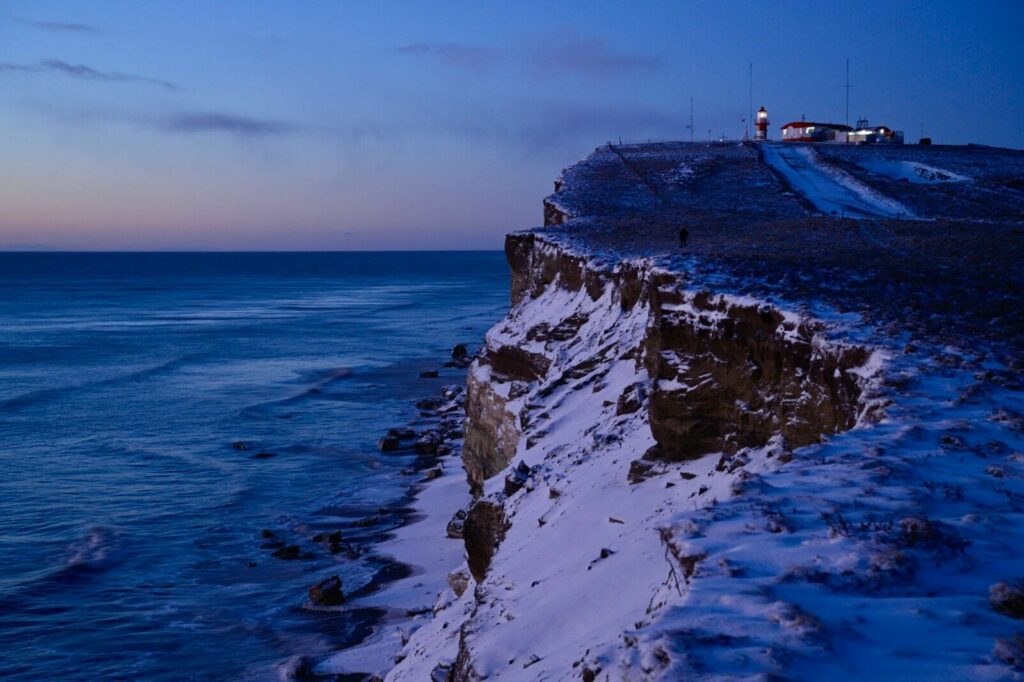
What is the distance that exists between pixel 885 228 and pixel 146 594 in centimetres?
2625

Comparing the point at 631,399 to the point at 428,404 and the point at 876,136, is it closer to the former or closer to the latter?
the point at 428,404

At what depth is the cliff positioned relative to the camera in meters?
6.74

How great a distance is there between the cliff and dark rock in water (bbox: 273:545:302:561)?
645 cm

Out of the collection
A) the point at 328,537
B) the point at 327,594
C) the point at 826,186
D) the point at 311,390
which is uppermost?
the point at 826,186

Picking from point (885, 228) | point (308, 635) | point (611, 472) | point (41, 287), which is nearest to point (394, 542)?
point (308, 635)

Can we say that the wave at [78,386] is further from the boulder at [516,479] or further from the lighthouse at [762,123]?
the lighthouse at [762,123]

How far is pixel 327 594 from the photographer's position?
2188cm

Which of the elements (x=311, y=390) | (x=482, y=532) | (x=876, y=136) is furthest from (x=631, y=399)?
(x=876, y=136)

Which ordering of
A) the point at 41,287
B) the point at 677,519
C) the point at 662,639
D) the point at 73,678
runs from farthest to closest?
the point at 41,287 → the point at 73,678 → the point at 677,519 → the point at 662,639

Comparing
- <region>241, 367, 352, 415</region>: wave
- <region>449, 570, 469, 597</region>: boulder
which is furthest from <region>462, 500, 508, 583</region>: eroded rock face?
<region>241, 367, 352, 415</region>: wave

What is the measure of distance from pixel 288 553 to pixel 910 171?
6055 centimetres

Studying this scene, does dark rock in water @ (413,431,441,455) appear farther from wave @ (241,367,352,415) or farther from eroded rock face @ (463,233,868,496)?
eroded rock face @ (463,233,868,496)

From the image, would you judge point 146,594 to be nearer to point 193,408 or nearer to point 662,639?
point 662,639

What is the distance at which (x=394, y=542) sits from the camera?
26062mm
